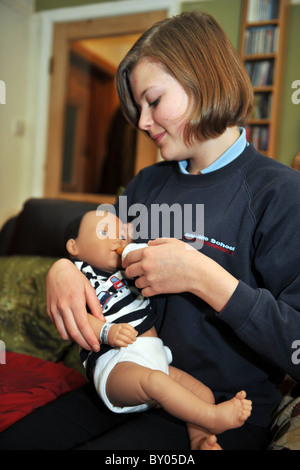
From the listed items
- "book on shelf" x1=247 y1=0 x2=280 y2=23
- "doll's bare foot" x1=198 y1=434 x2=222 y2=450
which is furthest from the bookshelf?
"doll's bare foot" x1=198 y1=434 x2=222 y2=450

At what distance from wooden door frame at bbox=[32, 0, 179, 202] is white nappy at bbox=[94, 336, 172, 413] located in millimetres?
3129

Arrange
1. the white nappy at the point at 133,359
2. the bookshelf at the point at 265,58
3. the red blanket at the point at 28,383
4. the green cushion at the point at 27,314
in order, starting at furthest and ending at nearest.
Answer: the bookshelf at the point at 265,58 → the green cushion at the point at 27,314 → the red blanket at the point at 28,383 → the white nappy at the point at 133,359

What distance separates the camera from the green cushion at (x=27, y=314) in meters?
1.64

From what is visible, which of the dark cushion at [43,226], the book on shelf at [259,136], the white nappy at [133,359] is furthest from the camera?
the book on shelf at [259,136]

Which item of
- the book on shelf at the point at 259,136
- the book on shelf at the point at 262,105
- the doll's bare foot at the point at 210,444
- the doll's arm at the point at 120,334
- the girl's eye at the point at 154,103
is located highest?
the book on shelf at the point at 262,105

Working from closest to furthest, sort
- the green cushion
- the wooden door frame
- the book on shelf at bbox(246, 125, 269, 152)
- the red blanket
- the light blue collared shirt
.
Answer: the light blue collared shirt < the red blanket < the green cushion < the book on shelf at bbox(246, 125, 269, 152) < the wooden door frame

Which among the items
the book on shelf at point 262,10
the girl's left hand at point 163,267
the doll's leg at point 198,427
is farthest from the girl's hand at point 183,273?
the book on shelf at point 262,10

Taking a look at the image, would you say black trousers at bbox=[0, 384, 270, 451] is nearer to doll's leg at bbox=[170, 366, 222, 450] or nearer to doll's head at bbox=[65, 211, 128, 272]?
doll's leg at bbox=[170, 366, 222, 450]

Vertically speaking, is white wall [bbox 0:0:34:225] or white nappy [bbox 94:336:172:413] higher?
white wall [bbox 0:0:34:225]

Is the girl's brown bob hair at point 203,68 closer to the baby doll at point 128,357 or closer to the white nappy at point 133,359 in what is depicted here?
the baby doll at point 128,357

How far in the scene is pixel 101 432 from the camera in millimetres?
989

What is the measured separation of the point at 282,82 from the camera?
339 centimetres

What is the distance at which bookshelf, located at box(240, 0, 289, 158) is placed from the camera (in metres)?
3.24

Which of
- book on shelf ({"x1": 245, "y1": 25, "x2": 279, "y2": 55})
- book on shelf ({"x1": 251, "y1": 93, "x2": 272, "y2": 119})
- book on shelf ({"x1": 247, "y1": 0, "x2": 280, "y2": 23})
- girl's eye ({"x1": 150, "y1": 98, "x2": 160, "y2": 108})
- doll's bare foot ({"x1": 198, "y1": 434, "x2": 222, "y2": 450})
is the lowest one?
doll's bare foot ({"x1": 198, "y1": 434, "x2": 222, "y2": 450})
